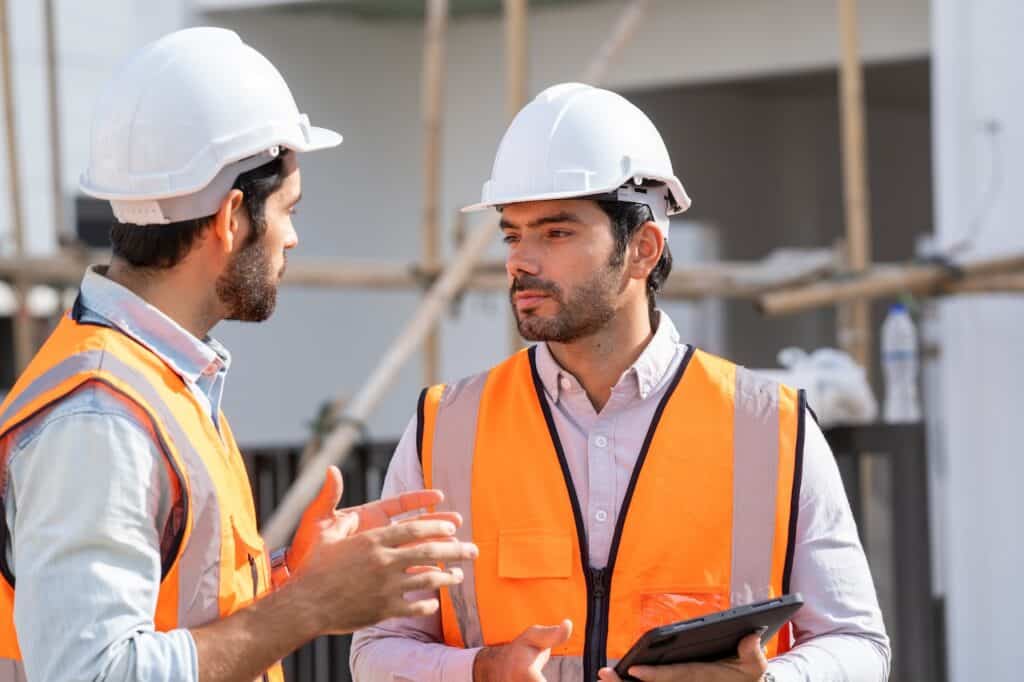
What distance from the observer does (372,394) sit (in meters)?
6.20

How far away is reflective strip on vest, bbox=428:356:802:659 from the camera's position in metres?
2.79

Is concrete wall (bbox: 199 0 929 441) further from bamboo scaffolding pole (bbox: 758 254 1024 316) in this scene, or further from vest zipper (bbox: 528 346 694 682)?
vest zipper (bbox: 528 346 694 682)

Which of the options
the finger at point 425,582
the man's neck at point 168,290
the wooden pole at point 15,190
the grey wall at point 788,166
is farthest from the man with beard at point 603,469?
the grey wall at point 788,166

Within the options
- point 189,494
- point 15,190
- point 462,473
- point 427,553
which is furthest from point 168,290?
point 15,190

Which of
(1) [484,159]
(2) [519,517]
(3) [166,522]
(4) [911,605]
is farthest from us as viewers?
(1) [484,159]

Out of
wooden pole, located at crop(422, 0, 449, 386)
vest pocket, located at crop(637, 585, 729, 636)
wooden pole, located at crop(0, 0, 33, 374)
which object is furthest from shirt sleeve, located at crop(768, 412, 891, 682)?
wooden pole, located at crop(0, 0, 33, 374)

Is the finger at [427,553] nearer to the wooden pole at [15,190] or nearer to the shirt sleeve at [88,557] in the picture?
the shirt sleeve at [88,557]

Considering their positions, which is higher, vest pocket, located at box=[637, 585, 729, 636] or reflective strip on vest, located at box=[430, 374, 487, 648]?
reflective strip on vest, located at box=[430, 374, 487, 648]

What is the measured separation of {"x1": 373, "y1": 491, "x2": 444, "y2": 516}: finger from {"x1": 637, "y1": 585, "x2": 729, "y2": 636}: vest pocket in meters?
0.45

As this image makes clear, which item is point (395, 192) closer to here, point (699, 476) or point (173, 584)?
point (699, 476)

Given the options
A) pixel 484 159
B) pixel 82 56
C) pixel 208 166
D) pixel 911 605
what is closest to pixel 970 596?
pixel 911 605

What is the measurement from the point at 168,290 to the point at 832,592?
4.10ft

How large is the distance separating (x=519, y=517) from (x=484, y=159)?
6.32 m

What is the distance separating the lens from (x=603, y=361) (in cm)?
301
